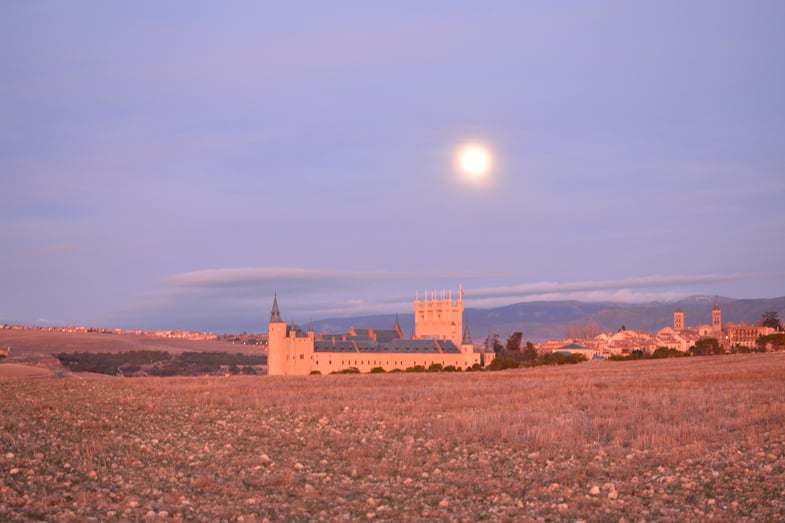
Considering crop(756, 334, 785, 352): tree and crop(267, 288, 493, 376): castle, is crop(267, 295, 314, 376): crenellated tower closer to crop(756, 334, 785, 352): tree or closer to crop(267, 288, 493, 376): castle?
crop(267, 288, 493, 376): castle

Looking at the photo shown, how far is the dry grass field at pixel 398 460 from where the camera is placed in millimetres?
11586

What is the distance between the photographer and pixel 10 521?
10219 mm

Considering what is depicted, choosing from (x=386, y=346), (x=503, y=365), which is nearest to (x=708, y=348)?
(x=503, y=365)

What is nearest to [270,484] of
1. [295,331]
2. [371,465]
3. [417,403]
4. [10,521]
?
[371,465]

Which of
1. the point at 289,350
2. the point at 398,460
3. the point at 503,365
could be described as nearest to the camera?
the point at 398,460

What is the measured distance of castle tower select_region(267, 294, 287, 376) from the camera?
127m

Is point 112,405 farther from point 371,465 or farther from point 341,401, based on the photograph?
point 371,465

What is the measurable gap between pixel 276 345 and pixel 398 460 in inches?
4514

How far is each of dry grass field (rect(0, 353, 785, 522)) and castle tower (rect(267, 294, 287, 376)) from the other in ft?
330

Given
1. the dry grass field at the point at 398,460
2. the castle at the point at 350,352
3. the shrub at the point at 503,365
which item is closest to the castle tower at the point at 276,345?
the castle at the point at 350,352

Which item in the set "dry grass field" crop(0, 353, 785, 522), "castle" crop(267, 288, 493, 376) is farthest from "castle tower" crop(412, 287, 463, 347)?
"dry grass field" crop(0, 353, 785, 522)

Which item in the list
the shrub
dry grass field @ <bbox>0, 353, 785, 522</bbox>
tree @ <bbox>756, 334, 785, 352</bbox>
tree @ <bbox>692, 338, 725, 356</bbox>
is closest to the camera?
dry grass field @ <bbox>0, 353, 785, 522</bbox>

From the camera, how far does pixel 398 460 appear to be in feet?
51.5

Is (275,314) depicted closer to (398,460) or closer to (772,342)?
(772,342)
